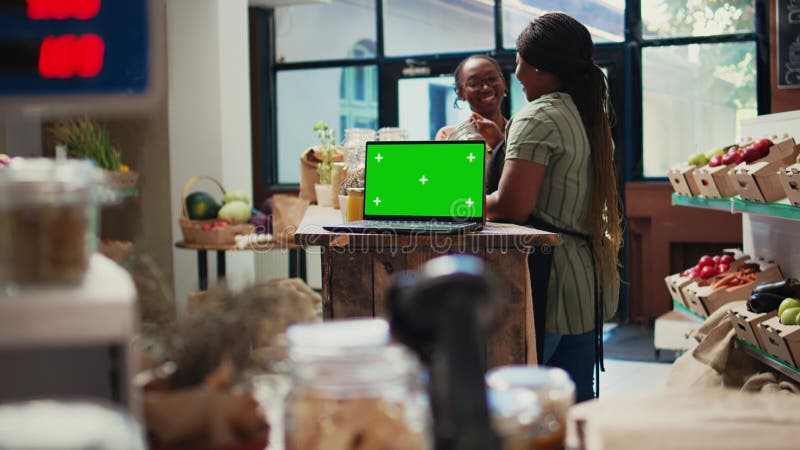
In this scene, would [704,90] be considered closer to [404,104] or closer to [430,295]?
[404,104]

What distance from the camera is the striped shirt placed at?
9.04 ft

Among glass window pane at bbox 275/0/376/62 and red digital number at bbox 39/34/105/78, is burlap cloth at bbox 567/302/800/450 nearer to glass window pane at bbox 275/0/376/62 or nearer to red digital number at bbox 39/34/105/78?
red digital number at bbox 39/34/105/78

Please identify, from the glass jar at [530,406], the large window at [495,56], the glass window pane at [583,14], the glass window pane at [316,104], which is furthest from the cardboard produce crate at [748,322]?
the glass window pane at [316,104]

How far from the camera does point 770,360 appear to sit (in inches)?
150

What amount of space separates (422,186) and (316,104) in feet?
19.6

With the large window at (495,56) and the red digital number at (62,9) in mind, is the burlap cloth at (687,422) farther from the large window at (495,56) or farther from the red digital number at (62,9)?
the large window at (495,56)

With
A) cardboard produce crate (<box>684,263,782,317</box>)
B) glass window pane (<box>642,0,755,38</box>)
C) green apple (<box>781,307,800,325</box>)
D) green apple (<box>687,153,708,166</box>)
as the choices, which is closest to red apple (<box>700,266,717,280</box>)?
cardboard produce crate (<box>684,263,782,317</box>)

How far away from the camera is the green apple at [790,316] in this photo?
12.0 feet

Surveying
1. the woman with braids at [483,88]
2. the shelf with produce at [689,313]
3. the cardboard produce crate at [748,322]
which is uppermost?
the woman with braids at [483,88]

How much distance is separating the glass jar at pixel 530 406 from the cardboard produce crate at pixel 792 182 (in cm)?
256

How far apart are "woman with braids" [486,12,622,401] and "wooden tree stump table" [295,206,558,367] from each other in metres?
0.21

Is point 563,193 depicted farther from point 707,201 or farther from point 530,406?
point 707,201

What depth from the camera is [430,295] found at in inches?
37.4

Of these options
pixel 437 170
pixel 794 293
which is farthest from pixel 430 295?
pixel 794 293
